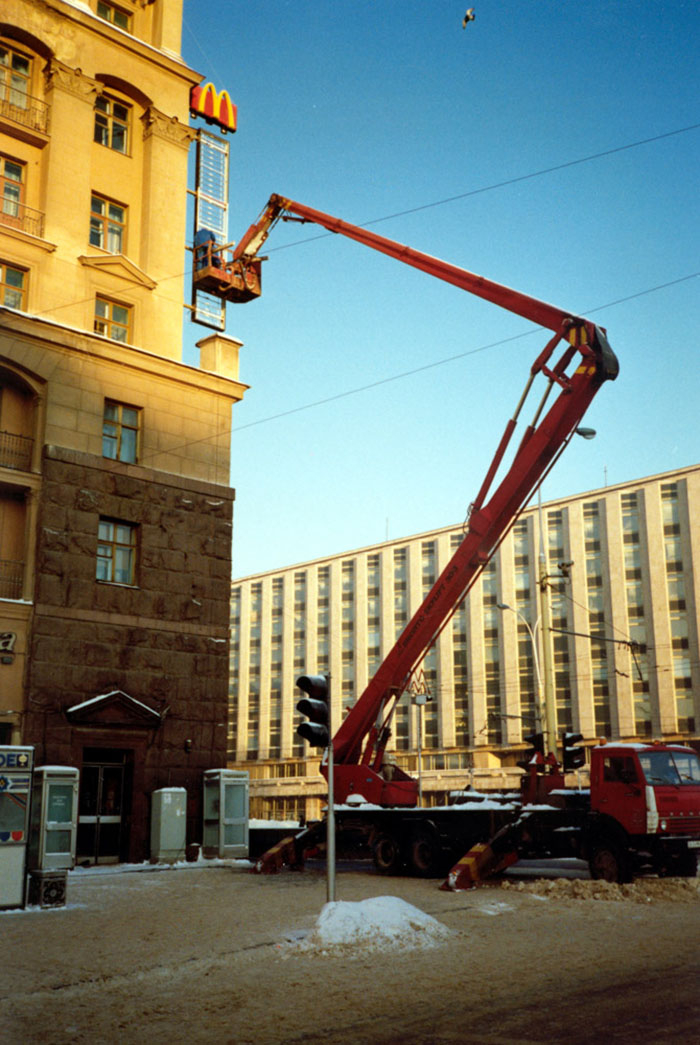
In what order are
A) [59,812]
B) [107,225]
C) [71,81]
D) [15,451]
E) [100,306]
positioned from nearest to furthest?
[59,812], [15,451], [100,306], [71,81], [107,225]

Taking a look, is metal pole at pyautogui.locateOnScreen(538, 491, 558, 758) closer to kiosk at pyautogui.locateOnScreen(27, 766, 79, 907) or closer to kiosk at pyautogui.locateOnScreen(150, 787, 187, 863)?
kiosk at pyautogui.locateOnScreen(150, 787, 187, 863)

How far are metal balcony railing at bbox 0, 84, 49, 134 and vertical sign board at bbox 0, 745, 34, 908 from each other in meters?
20.5

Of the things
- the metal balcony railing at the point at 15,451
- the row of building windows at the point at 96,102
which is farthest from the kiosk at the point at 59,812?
the row of building windows at the point at 96,102

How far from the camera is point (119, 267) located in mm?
30781

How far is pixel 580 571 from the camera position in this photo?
9394 centimetres

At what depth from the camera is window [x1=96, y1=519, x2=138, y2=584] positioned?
28.4 meters

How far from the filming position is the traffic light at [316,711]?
43.4 feet

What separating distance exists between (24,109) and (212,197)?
22.1 feet

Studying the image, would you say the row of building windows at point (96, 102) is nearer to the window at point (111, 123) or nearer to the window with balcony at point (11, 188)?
the window at point (111, 123)

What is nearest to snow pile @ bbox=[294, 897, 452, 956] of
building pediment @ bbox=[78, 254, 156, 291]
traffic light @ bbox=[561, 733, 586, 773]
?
traffic light @ bbox=[561, 733, 586, 773]

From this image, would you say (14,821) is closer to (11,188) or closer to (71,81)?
(11,188)

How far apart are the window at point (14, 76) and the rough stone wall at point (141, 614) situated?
1101cm

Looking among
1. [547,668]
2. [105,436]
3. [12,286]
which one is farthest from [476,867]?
[12,286]

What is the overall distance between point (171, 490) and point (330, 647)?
271ft
